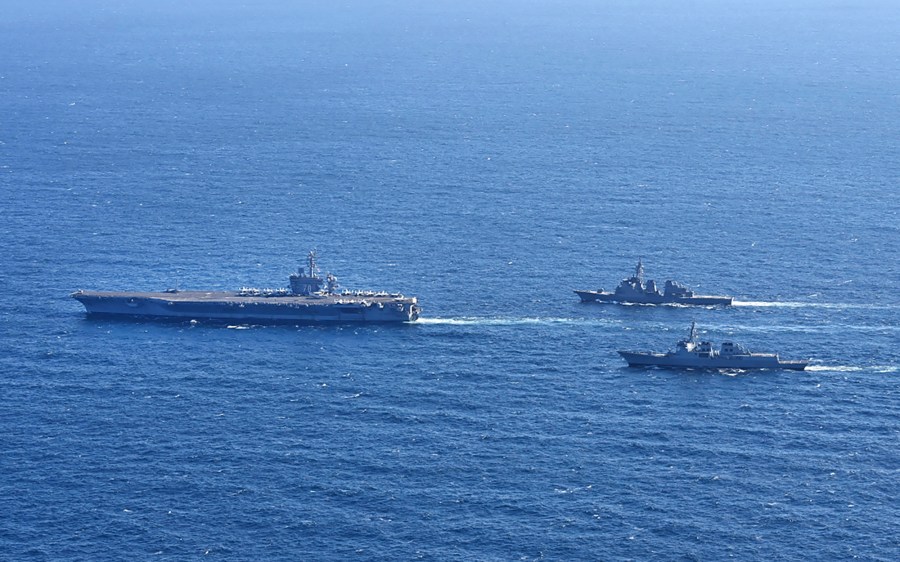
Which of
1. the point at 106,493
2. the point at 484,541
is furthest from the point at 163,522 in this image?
the point at 484,541

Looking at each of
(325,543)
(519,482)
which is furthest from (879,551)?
(325,543)

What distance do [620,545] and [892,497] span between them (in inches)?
1590

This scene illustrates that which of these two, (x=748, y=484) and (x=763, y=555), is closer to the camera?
(x=763, y=555)

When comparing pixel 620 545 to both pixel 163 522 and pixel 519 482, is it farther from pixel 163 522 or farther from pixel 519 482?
pixel 163 522

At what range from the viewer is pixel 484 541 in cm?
18138

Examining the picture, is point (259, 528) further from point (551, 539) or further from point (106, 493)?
point (551, 539)

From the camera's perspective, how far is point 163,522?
18562 centimetres

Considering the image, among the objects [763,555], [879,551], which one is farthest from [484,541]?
[879,551]

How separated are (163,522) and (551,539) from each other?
4960cm

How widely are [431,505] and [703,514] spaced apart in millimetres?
35435

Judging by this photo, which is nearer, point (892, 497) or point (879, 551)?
point (879, 551)

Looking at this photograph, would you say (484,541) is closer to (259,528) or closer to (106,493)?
(259,528)

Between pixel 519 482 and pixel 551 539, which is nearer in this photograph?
pixel 551 539

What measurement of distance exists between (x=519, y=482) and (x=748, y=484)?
3106cm
